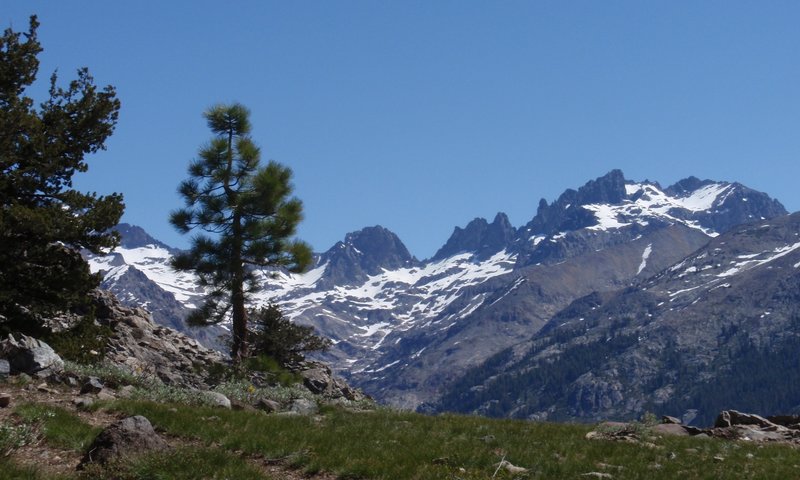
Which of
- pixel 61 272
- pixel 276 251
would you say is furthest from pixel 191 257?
pixel 61 272

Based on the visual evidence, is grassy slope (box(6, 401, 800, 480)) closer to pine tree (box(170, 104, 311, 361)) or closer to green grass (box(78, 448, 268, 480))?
green grass (box(78, 448, 268, 480))

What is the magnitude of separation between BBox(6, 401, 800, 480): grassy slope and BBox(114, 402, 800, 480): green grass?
0.07ft

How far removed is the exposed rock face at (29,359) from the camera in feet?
73.9

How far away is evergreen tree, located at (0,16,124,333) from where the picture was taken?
1117 inches

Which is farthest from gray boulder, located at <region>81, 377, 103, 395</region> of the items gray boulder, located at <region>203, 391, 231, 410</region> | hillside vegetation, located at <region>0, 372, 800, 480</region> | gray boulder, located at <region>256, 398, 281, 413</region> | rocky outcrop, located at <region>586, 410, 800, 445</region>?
rocky outcrop, located at <region>586, 410, 800, 445</region>

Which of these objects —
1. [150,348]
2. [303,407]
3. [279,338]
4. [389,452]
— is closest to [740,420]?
[303,407]

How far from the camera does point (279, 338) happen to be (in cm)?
4375

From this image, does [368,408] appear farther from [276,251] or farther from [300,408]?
[276,251]

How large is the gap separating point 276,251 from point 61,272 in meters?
10.8

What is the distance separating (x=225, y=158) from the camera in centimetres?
3841

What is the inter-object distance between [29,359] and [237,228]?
1604cm

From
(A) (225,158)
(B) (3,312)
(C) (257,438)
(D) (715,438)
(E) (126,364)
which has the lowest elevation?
(D) (715,438)

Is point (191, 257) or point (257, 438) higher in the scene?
point (191, 257)

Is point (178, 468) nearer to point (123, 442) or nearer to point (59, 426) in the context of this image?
point (123, 442)
